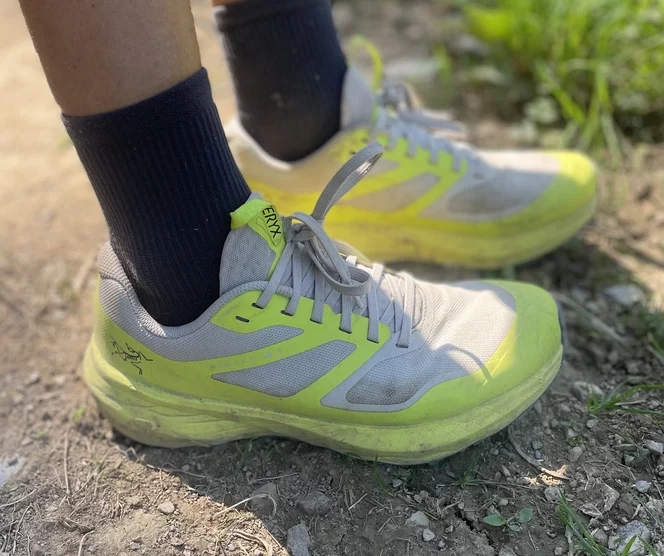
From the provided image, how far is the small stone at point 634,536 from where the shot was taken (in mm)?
991

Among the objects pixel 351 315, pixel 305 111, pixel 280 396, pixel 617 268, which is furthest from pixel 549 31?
pixel 280 396

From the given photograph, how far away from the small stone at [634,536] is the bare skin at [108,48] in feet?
3.07

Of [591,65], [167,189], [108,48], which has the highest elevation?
[108,48]

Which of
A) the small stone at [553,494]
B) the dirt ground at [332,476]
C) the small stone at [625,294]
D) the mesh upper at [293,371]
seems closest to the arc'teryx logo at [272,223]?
the mesh upper at [293,371]

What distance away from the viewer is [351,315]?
111cm

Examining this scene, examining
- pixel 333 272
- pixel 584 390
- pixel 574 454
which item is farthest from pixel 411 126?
pixel 574 454

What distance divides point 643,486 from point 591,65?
1.41 m

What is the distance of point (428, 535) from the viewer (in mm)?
1029

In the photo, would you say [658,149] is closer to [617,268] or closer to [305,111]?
[617,268]

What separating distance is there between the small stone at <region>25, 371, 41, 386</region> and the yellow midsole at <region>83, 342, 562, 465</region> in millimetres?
265

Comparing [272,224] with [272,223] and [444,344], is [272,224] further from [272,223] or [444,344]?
[444,344]

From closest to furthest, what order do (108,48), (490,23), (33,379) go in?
1. (108,48)
2. (33,379)
3. (490,23)

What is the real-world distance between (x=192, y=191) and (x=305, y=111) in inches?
20.8

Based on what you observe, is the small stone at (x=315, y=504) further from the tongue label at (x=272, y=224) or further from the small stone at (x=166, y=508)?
the tongue label at (x=272, y=224)
